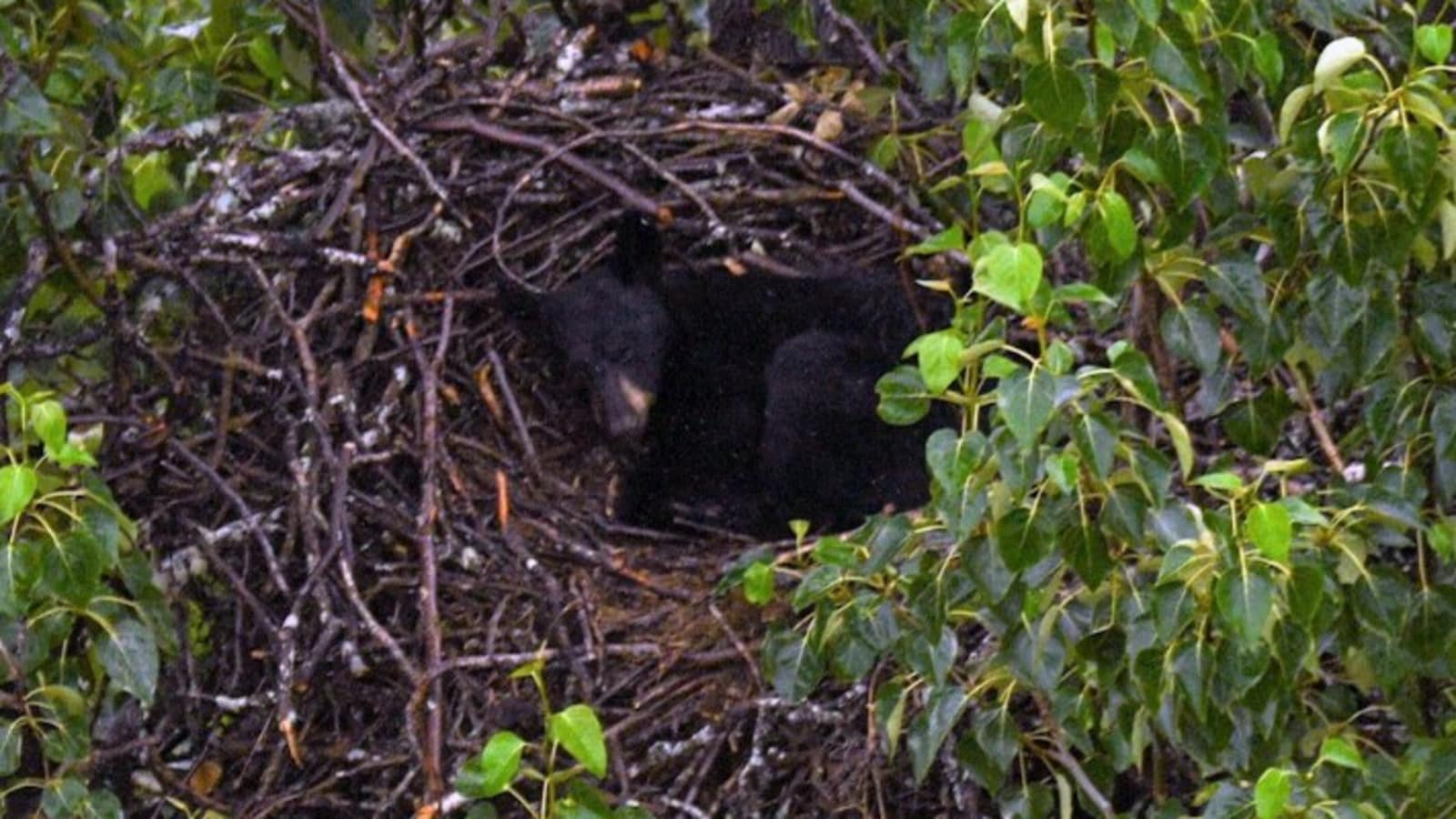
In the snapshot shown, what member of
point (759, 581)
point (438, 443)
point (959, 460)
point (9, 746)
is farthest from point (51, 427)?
point (438, 443)

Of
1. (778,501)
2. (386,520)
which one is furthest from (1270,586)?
(778,501)

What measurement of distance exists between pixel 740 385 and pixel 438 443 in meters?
1.11

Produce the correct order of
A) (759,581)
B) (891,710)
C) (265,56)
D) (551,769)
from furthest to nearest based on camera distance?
(265,56)
(759,581)
(891,710)
(551,769)

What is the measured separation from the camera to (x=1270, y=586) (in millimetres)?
2578

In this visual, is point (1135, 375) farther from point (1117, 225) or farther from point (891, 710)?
point (891, 710)

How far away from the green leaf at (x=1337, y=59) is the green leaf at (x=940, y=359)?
21.9 inches

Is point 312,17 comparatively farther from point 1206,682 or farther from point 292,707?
point 1206,682

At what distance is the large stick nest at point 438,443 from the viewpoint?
12.2 feet

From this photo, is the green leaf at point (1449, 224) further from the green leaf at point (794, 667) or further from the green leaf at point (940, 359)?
the green leaf at point (794, 667)

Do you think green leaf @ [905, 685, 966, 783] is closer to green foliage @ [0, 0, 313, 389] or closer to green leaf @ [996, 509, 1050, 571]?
green leaf @ [996, 509, 1050, 571]

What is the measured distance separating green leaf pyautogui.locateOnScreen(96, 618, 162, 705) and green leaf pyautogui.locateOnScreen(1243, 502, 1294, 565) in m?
1.48

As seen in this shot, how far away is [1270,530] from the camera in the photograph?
2543mm

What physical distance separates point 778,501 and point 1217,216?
1.70m

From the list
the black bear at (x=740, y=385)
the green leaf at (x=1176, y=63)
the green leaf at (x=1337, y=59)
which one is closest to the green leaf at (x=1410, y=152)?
the green leaf at (x=1337, y=59)
